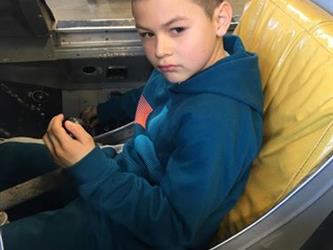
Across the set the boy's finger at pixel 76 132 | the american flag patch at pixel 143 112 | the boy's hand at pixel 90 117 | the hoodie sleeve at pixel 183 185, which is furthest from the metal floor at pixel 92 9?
the hoodie sleeve at pixel 183 185

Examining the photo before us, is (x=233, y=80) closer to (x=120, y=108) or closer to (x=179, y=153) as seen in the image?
(x=179, y=153)

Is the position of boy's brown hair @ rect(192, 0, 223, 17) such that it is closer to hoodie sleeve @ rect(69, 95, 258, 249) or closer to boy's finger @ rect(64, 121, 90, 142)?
hoodie sleeve @ rect(69, 95, 258, 249)

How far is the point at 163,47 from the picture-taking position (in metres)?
0.78

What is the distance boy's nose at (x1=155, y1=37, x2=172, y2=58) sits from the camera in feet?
2.55

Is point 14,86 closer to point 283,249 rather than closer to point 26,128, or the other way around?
point 26,128

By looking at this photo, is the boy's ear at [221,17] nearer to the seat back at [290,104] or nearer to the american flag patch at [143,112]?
the seat back at [290,104]

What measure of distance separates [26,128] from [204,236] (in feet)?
2.66

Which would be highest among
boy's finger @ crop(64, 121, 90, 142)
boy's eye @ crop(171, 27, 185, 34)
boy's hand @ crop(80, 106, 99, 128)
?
Answer: boy's eye @ crop(171, 27, 185, 34)

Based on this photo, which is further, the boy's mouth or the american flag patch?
the american flag patch

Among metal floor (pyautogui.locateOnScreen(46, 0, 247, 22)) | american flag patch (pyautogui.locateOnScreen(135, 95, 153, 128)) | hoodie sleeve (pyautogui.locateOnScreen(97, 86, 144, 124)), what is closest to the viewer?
american flag patch (pyautogui.locateOnScreen(135, 95, 153, 128))

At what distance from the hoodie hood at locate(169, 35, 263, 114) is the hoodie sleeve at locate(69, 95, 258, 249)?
4 centimetres

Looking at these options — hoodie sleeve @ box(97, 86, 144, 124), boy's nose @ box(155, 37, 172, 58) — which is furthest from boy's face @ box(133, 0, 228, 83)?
hoodie sleeve @ box(97, 86, 144, 124)

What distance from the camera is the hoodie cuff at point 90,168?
2.60ft

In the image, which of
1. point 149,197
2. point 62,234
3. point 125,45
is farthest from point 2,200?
point 125,45
